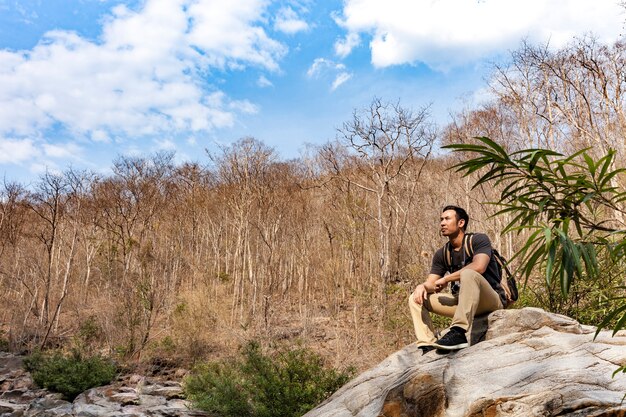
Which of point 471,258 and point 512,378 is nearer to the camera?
point 512,378

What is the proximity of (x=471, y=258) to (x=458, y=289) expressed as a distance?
269 mm

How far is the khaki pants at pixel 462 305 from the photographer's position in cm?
323

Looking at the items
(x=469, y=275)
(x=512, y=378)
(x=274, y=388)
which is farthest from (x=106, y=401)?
(x=512, y=378)

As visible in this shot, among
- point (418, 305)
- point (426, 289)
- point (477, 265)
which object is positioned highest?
point (477, 265)

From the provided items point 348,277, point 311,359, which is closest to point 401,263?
point 348,277

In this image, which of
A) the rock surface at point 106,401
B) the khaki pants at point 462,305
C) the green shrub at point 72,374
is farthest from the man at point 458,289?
the green shrub at point 72,374

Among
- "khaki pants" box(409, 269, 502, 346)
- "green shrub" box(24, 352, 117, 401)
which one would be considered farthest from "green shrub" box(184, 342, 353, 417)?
"green shrub" box(24, 352, 117, 401)

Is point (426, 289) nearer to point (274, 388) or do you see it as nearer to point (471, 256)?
point (471, 256)

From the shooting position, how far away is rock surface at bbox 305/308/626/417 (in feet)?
8.01

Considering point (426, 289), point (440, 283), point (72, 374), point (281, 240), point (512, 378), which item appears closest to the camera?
point (512, 378)

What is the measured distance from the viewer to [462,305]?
3230mm

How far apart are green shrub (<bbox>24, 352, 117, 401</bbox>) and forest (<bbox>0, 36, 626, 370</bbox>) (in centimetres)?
177

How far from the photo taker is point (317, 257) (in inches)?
642

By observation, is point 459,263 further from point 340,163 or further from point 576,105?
point 340,163
